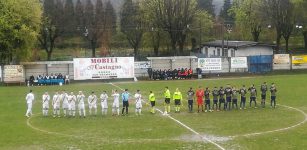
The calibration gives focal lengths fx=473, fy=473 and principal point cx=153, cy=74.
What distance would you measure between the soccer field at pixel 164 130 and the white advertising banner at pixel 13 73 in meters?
18.8

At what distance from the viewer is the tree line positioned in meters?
63.3

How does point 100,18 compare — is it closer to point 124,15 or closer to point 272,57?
point 124,15

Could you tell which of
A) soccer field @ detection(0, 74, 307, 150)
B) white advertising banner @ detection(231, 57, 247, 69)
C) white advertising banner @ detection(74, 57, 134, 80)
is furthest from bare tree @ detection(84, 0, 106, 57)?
soccer field @ detection(0, 74, 307, 150)

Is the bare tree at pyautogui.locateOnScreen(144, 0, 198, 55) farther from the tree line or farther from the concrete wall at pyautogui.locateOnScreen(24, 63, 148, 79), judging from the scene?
the concrete wall at pyautogui.locateOnScreen(24, 63, 148, 79)

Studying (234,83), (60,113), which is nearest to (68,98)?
(60,113)

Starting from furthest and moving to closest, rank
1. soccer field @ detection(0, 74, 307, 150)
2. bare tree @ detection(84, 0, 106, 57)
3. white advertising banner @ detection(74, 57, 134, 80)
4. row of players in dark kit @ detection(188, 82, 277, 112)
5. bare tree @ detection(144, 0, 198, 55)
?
bare tree @ detection(84, 0, 106, 57)
bare tree @ detection(144, 0, 198, 55)
white advertising banner @ detection(74, 57, 134, 80)
row of players in dark kit @ detection(188, 82, 277, 112)
soccer field @ detection(0, 74, 307, 150)

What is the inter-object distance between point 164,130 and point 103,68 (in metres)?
31.2

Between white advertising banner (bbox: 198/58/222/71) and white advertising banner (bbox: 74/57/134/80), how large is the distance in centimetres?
934

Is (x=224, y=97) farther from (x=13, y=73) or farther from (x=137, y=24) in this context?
(x=137, y=24)

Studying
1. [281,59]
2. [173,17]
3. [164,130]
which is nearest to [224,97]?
[164,130]

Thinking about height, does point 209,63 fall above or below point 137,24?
below

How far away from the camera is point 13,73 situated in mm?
56812

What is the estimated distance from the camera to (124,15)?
96.8 meters

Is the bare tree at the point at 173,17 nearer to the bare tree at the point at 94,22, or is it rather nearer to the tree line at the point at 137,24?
the tree line at the point at 137,24
